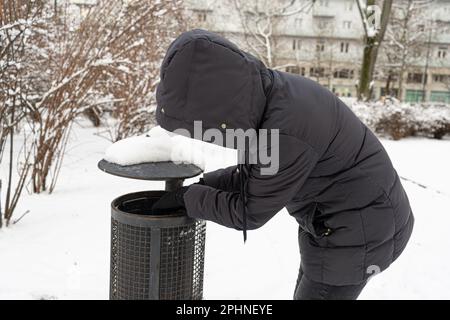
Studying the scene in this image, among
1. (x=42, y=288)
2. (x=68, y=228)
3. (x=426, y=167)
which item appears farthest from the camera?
(x=426, y=167)

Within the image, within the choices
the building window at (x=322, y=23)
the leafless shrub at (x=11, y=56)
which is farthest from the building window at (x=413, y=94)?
the leafless shrub at (x=11, y=56)

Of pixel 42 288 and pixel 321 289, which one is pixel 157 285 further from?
pixel 42 288

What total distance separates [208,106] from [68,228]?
11.2 feet

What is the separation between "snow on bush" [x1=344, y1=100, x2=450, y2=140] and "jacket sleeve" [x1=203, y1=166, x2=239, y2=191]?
12299 millimetres

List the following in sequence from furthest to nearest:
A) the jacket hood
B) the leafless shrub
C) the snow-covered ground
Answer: the leafless shrub
the snow-covered ground
the jacket hood

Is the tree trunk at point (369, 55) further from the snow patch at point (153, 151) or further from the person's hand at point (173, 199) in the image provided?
the person's hand at point (173, 199)

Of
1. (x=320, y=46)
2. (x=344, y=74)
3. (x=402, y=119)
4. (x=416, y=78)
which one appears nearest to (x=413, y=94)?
(x=416, y=78)

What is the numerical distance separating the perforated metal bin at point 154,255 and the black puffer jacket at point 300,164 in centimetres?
32

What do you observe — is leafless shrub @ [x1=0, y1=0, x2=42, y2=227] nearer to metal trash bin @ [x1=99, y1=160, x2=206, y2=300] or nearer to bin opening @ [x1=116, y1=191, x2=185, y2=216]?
bin opening @ [x1=116, y1=191, x2=185, y2=216]

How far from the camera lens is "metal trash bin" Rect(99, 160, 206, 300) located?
2.29 metres

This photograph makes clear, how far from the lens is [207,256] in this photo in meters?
4.30

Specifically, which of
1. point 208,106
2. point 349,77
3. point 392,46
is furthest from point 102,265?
point 349,77

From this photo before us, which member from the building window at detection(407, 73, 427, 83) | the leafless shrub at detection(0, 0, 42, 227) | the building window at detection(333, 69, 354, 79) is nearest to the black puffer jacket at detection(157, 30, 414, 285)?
the leafless shrub at detection(0, 0, 42, 227)
